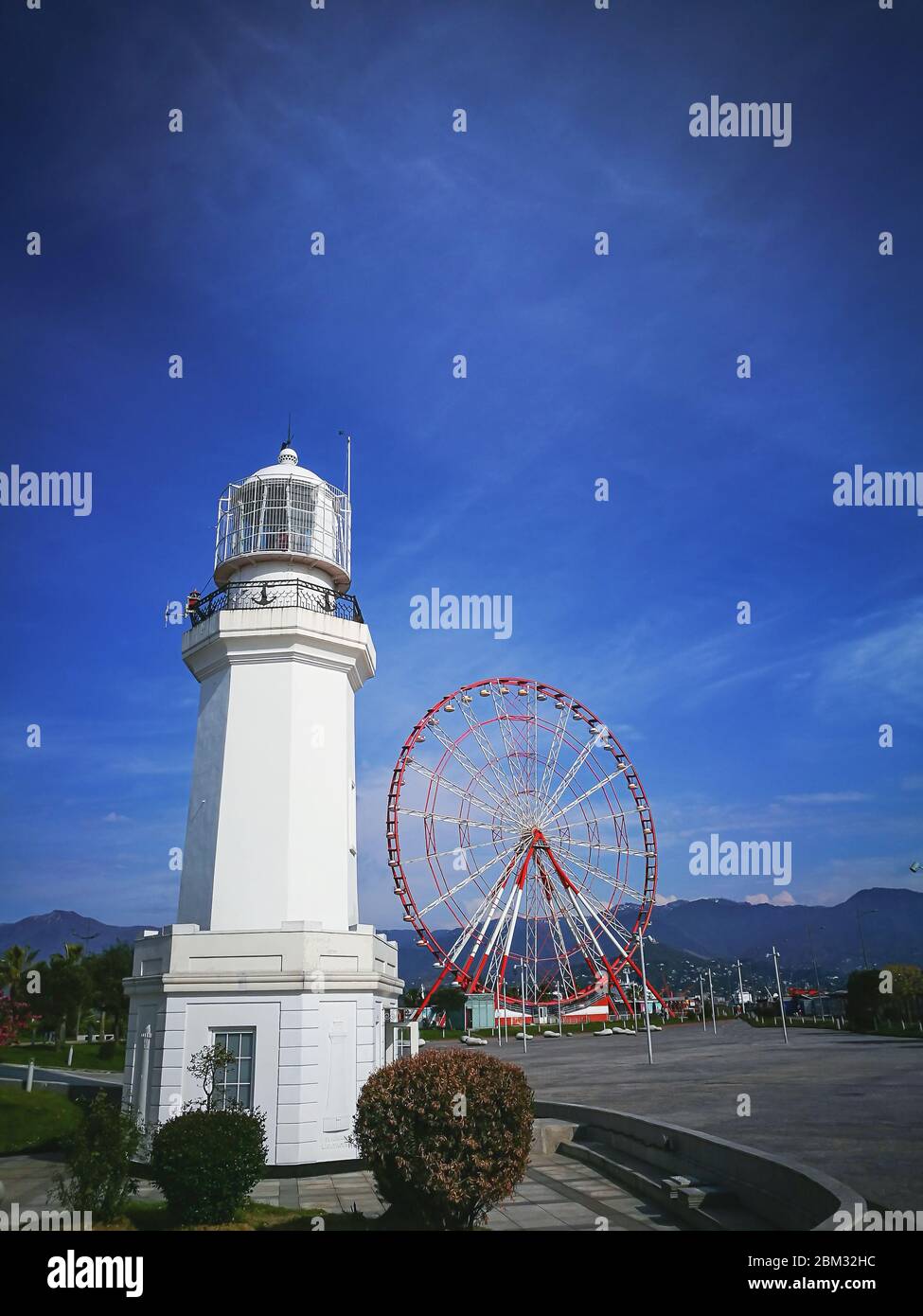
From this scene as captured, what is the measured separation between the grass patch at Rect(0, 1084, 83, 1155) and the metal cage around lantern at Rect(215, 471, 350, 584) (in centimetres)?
→ 1245

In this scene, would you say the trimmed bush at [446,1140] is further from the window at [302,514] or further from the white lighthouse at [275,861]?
the window at [302,514]

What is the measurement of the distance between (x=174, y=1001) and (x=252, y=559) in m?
9.69

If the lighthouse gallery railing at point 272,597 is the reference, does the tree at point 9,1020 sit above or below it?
below

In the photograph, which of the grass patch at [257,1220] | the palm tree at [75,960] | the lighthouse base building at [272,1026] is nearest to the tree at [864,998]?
the palm tree at [75,960]

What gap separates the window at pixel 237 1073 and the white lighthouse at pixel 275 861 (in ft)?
0.09

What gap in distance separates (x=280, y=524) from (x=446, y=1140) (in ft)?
47.4

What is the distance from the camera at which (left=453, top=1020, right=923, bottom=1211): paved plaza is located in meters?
13.1

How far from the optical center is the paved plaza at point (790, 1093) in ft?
42.9

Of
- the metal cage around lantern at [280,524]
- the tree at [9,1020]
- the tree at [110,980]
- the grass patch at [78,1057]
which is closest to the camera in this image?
the metal cage around lantern at [280,524]

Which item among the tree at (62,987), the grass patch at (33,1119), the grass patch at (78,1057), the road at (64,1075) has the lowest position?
the grass patch at (78,1057)

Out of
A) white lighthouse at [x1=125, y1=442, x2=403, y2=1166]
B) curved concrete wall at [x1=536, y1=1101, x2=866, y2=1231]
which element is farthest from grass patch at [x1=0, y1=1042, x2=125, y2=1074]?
curved concrete wall at [x1=536, y1=1101, x2=866, y2=1231]

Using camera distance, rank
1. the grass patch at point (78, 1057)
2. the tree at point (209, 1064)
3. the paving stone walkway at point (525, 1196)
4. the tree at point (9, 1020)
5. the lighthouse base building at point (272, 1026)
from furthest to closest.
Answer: the grass patch at point (78, 1057)
the tree at point (9, 1020)
the lighthouse base building at point (272, 1026)
the tree at point (209, 1064)
the paving stone walkway at point (525, 1196)

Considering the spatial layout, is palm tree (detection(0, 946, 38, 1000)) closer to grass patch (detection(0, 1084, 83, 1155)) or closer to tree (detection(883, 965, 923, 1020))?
grass patch (detection(0, 1084, 83, 1155))
